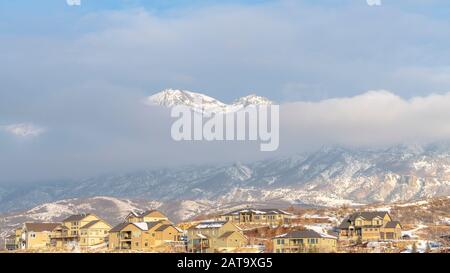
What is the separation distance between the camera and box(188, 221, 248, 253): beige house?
→ 459 feet

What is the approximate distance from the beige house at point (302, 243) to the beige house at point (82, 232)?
5659 cm

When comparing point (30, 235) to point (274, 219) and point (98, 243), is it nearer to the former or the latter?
point (98, 243)

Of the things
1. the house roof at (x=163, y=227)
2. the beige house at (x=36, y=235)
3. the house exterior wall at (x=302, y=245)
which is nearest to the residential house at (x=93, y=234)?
the beige house at (x=36, y=235)

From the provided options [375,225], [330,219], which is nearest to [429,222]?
[330,219]

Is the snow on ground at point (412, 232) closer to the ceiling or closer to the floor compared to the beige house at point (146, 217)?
closer to the floor

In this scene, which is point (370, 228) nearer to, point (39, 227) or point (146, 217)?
point (146, 217)

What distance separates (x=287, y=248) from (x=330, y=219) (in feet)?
200

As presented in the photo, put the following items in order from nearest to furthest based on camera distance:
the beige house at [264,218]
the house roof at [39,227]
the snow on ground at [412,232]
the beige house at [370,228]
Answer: the beige house at [370,228] < the snow on ground at [412,232] < the house roof at [39,227] < the beige house at [264,218]

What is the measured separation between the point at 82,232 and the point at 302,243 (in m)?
65.6

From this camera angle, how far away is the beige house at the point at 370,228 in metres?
156

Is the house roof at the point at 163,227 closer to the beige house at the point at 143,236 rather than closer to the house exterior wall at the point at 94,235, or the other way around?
the beige house at the point at 143,236

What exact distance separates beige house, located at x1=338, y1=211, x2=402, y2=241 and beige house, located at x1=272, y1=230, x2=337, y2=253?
24696 mm
